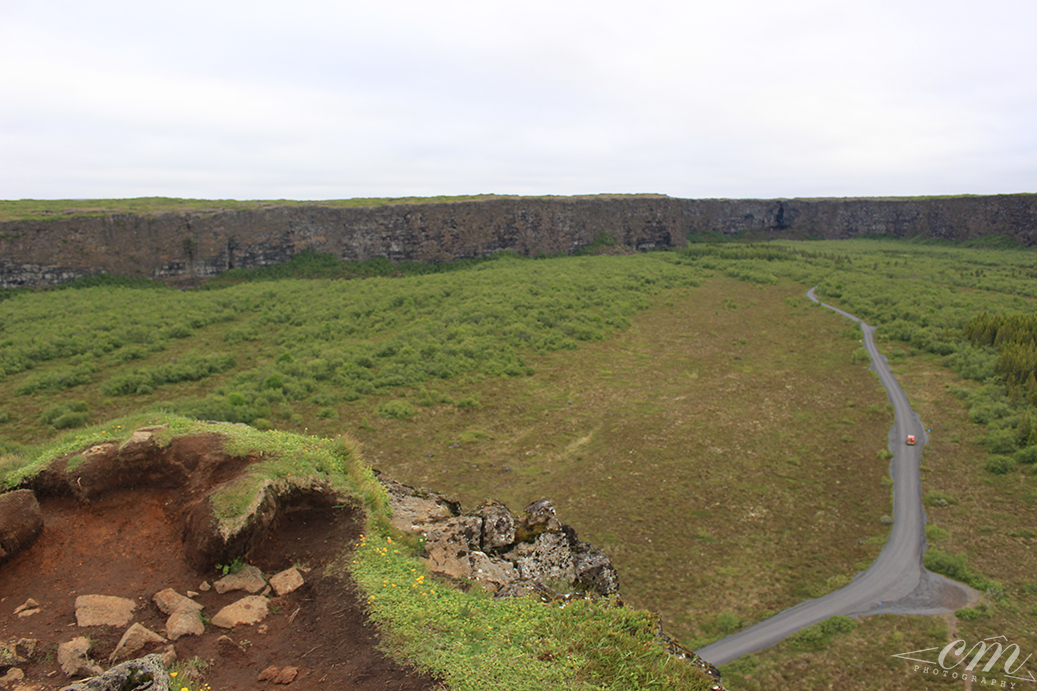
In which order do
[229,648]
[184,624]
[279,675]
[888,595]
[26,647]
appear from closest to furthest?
[279,675], [26,647], [229,648], [184,624], [888,595]

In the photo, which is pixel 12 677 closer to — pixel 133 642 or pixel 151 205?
pixel 133 642

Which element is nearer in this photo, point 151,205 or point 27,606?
point 27,606

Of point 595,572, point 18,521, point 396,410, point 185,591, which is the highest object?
point 18,521

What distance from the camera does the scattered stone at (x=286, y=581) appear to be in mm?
7109

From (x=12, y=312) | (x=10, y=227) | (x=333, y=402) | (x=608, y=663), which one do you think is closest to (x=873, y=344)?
(x=333, y=402)

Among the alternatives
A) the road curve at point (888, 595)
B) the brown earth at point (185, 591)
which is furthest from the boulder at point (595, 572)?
the brown earth at point (185, 591)

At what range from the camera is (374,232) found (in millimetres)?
45031

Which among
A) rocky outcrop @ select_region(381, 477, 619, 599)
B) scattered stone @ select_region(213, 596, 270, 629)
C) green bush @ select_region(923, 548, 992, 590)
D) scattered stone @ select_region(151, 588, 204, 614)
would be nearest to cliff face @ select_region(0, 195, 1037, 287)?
rocky outcrop @ select_region(381, 477, 619, 599)

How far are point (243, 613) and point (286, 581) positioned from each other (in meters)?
0.65

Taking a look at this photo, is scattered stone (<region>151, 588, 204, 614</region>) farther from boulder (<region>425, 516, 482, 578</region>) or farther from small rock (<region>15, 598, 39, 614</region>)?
boulder (<region>425, 516, 482, 578</region>)

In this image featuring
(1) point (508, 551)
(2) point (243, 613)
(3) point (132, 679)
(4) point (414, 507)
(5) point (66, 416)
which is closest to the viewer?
(3) point (132, 679)

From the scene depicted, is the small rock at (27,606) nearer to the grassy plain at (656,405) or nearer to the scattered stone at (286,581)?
the scattered stone at (286,581)

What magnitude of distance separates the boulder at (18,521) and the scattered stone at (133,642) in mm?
2228

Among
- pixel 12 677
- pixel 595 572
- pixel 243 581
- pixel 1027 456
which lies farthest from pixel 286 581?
pixel 1027 456
